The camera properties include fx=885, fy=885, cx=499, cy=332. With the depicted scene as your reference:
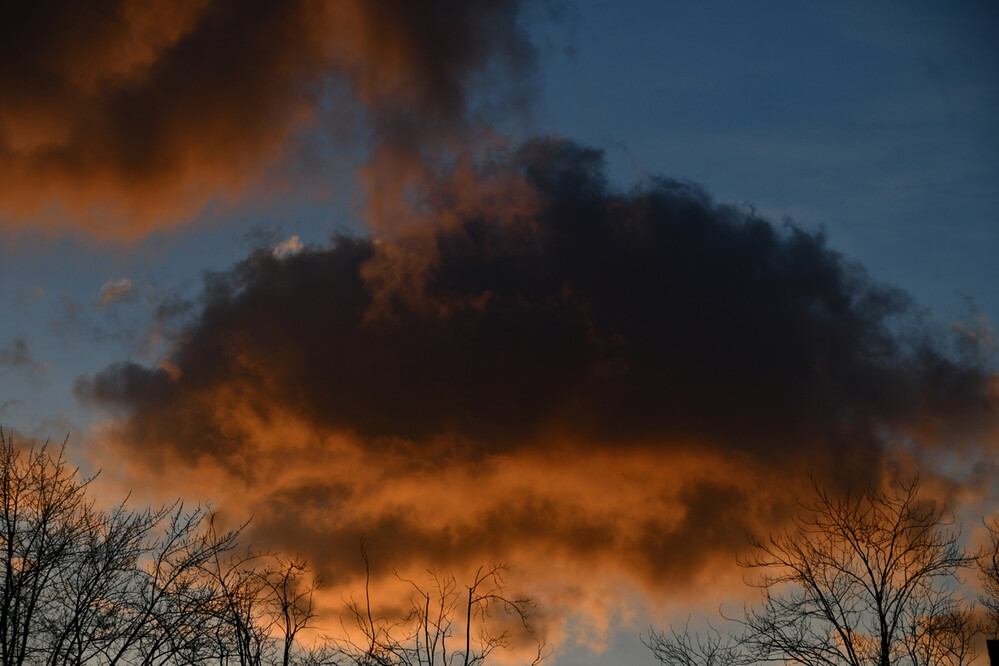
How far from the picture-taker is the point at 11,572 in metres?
19.6

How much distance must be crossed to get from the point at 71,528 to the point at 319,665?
25.7 ft

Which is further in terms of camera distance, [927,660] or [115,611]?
[927,660]

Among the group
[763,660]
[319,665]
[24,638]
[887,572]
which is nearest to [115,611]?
[24,638]

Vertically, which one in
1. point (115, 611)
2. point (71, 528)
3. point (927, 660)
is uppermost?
point (71, 528)

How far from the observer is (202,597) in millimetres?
21531

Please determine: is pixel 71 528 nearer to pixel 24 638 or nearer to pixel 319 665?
pixel 24 638

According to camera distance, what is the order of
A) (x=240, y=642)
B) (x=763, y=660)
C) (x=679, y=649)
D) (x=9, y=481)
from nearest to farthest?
(x=9, y=481) → (x=240, y=642) → (x=763, y=660) → (x=679, y=649)

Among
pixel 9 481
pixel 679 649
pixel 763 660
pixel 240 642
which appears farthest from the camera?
pixel 679 649

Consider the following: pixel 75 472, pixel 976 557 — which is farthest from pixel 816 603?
pixel 75 472

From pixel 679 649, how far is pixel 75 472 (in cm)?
1927

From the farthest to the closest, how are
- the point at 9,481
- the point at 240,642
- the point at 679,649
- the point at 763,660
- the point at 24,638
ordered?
the point at 679,649 → the point at 763,660 → the point at 240,642 → the point at 9,481 → the point at 24,638

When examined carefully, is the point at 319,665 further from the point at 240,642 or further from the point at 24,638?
the point at 24,638

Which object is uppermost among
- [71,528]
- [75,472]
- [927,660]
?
[75,472]

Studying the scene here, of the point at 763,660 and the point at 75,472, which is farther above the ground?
the point at 75,472
